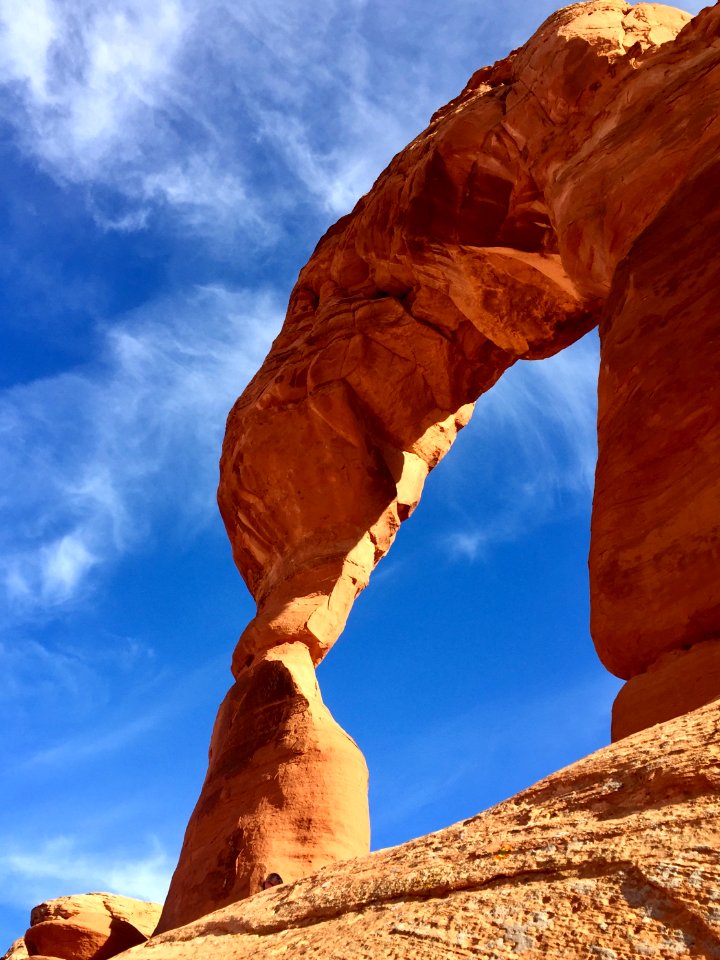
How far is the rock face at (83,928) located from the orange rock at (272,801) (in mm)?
2340

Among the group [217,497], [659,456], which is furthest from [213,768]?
[659,456]

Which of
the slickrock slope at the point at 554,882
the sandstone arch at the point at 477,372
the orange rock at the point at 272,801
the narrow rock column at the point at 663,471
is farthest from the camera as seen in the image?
the orange rock at the point at 272,801

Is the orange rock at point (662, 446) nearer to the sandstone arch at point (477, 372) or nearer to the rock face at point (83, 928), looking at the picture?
the sandstone arch at point (477, 372)

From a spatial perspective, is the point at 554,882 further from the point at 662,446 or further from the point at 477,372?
the point at 477,372

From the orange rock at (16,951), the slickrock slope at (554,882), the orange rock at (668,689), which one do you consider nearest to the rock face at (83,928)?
the orange rock at (16,951)

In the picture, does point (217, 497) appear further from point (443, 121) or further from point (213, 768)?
point (443, 121)

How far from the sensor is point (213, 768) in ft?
38.1

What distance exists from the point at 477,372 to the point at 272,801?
8133 millimetres

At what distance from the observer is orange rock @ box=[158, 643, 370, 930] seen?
9719 millimetres

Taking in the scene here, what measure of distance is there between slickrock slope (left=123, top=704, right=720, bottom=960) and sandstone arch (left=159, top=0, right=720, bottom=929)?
1.51m

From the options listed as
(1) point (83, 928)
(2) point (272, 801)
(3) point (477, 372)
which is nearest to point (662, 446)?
(2) point (272, 801)

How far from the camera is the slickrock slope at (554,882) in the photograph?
2.83 m

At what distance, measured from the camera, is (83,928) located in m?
12.4

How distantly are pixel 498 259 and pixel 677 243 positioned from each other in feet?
20.1
